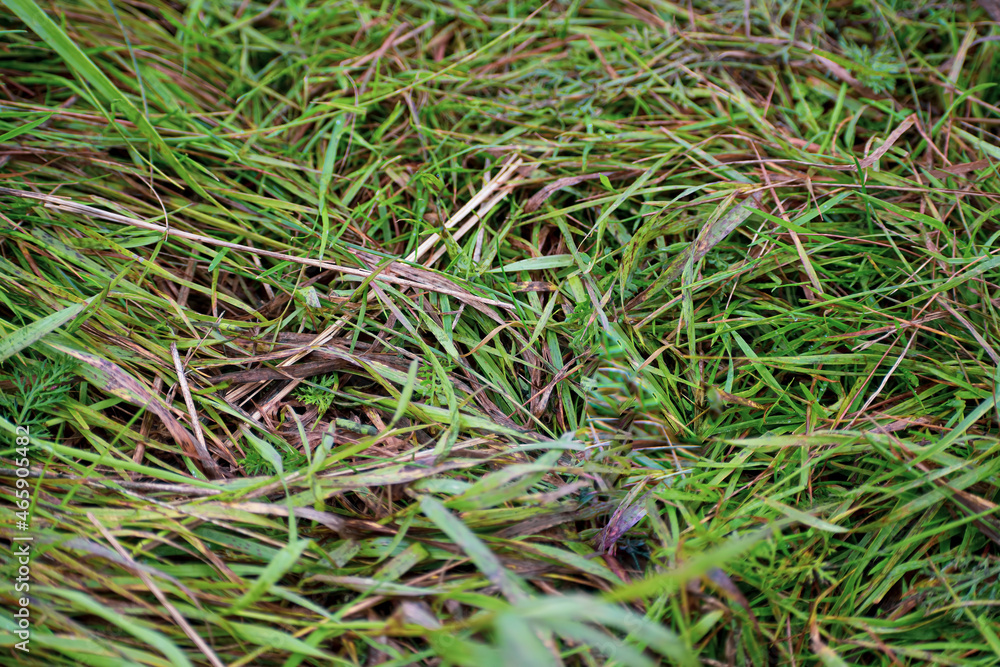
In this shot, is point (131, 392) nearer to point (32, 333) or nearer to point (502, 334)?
point (32, 333)

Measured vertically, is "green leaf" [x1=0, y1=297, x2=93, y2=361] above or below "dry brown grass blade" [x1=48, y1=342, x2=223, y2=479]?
above

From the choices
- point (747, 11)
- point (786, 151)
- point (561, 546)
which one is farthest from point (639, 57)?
point (561, 546)

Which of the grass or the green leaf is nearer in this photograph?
the grass

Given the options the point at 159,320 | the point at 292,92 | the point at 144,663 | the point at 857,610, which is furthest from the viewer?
the point at 292,92

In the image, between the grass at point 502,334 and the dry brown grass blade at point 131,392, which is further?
the dry brown grass blade at point 131,392

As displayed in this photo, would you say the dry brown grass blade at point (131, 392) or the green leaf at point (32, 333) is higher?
the green leaf at point (32, 333)

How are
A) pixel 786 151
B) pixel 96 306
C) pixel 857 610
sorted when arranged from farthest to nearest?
pixel 786 151
pixel 96 306
pixel 857 610

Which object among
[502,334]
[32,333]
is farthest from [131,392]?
[502,334]

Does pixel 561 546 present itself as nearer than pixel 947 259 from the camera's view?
Yes

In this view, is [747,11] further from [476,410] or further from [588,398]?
[476,410]
